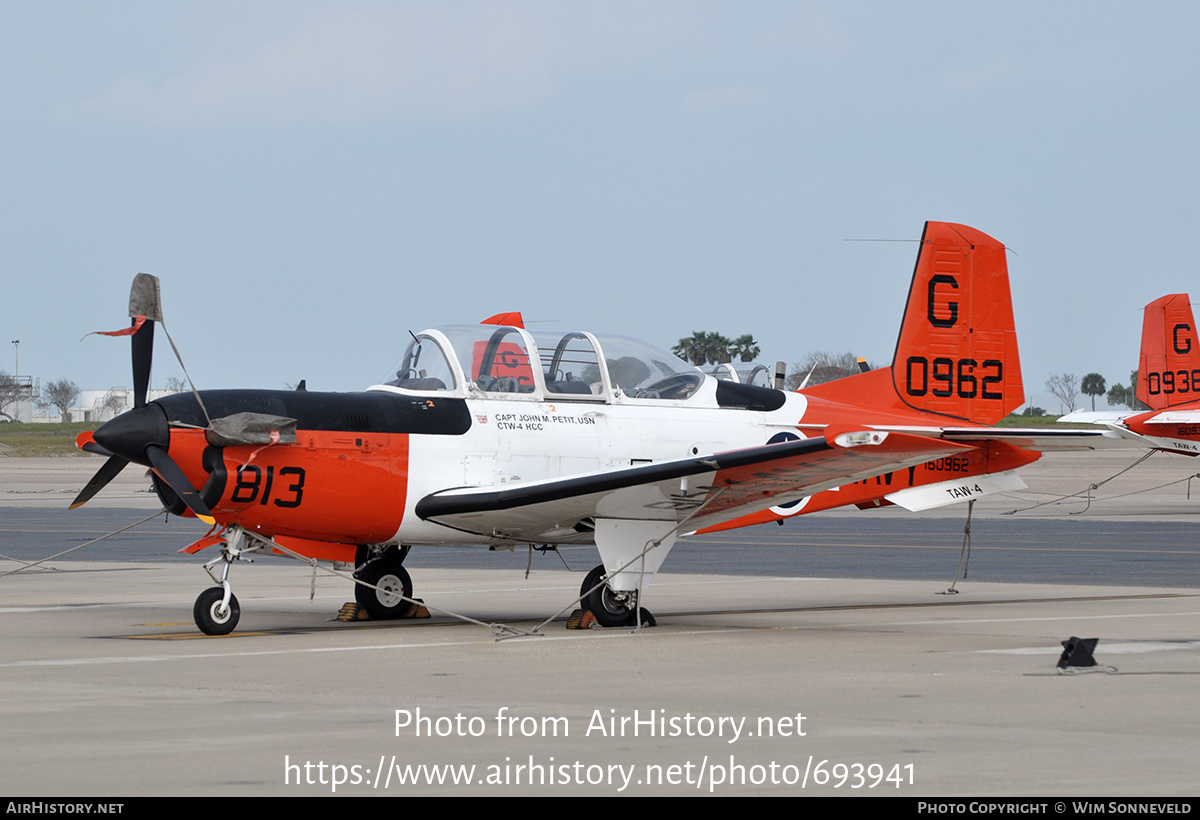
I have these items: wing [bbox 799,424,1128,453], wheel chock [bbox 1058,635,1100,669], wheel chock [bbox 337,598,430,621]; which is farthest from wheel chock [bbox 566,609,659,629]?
wheel chock [bbox 1058,635,1100,669]

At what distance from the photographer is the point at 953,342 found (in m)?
14.0

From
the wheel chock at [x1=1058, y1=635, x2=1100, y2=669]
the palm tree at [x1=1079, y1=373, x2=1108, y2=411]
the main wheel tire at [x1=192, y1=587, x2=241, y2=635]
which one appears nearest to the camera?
the wheel chock at [x1=1058, y1=635, x2=1100, y2=669]

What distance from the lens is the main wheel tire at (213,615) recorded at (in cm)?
1071

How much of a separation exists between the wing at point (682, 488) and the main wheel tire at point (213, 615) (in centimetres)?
169

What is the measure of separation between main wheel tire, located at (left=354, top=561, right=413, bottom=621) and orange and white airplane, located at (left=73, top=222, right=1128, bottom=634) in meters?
0.02

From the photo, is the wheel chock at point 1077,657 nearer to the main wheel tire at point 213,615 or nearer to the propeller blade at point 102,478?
the main wheel tire at point 213,615

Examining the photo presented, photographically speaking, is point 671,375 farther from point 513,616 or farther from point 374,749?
point 374,749

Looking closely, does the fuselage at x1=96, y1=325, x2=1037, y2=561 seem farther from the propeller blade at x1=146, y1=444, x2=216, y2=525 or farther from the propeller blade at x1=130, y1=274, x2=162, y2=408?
the propeller blade at x1=130, y1=274, x2=162, y2=408

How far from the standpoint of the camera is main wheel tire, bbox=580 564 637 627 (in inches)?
447

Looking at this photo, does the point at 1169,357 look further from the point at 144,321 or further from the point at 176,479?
the point at 176,479

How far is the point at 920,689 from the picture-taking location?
7.91 m

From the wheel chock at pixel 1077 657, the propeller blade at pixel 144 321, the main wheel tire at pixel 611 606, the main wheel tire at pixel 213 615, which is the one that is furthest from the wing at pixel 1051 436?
the propeller blade at pixel 144 321
